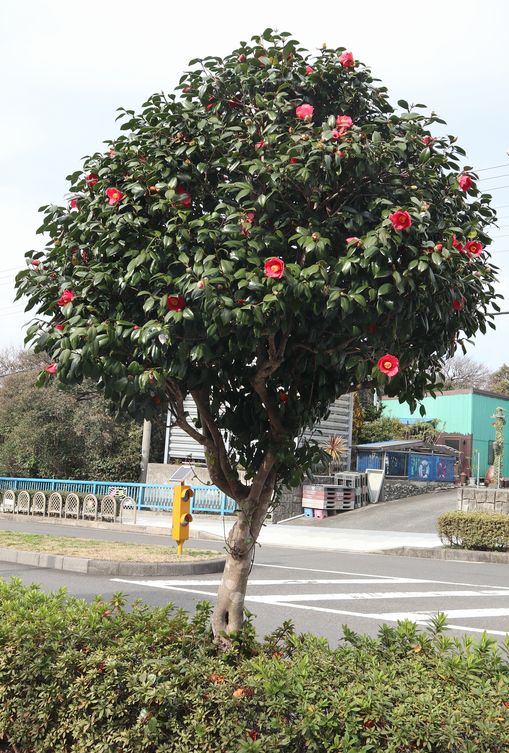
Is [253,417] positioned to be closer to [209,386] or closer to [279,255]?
[209,386]

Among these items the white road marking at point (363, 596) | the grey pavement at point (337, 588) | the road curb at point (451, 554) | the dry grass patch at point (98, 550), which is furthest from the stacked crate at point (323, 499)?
the white road marking at point (363, 596)

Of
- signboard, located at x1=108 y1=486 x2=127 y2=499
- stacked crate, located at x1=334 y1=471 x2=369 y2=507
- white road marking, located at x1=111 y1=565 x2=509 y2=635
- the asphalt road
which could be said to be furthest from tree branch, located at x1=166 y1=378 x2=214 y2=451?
stacked crate, located at x1=334 y1=471 x2=369 y2=507

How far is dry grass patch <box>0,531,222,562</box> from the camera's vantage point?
1270 centimetres

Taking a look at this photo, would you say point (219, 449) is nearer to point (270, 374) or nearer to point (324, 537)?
point (270, 374)

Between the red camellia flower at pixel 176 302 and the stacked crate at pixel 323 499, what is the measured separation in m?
23.6

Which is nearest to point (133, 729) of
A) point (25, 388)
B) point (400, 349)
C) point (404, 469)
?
point (400, 349)

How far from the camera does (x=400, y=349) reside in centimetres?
388

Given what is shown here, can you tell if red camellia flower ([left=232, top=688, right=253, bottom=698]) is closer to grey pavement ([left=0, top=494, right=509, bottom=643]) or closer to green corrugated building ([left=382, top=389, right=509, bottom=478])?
grey pavement ([left=0, top=494, right=509, bottom=643])

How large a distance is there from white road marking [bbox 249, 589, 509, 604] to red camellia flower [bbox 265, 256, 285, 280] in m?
7.04

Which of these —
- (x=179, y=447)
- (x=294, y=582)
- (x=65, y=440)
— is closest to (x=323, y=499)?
(x=179, y=447)

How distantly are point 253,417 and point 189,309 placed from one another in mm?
1130

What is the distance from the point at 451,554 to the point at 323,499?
957 centimetres

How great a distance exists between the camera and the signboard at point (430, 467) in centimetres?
3125

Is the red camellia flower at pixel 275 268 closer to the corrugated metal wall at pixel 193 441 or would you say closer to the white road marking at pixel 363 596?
the white road marking at pixel 363 596
